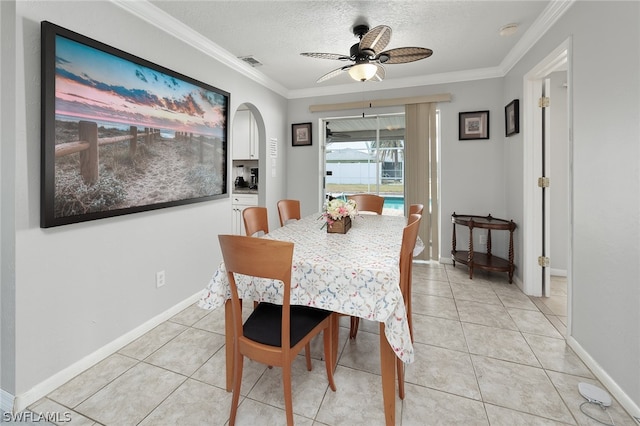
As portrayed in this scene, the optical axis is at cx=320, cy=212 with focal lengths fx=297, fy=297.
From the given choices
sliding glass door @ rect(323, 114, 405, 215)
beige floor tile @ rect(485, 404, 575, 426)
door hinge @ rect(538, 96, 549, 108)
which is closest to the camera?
beige floor tile @ rect(485, 404, 575, 426)

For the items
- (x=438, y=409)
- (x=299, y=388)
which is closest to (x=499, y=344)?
(x=438, y=409)

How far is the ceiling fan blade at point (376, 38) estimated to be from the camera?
76.1 inches

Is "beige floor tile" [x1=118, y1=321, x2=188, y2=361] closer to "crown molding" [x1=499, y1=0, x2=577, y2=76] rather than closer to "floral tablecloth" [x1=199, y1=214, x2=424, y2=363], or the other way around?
"floral tablecloth" [x1=199, y1=214, x2=424, y2=363]

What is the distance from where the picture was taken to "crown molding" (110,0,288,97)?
215 centimetres

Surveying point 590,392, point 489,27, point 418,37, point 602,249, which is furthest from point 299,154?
point 590,392

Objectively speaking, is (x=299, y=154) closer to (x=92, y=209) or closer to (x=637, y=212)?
(x=92, y=209)

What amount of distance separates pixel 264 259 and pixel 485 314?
2272mm

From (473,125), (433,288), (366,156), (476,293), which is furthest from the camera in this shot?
(366,156)

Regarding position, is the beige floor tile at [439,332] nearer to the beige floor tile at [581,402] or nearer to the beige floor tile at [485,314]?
the beige floor tile at [485,314]

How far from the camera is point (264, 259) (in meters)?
1.21

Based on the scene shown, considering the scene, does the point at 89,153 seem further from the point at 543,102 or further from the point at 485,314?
the point at 543,102

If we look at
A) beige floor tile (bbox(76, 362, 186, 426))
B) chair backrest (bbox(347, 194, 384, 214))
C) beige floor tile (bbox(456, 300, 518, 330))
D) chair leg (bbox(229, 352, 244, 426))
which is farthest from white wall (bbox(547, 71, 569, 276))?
beige floor tile (bbox(76, 362, 186, 426))

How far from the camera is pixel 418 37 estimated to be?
279 centimetres

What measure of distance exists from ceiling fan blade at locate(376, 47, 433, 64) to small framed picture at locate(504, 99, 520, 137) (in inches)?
61.7
